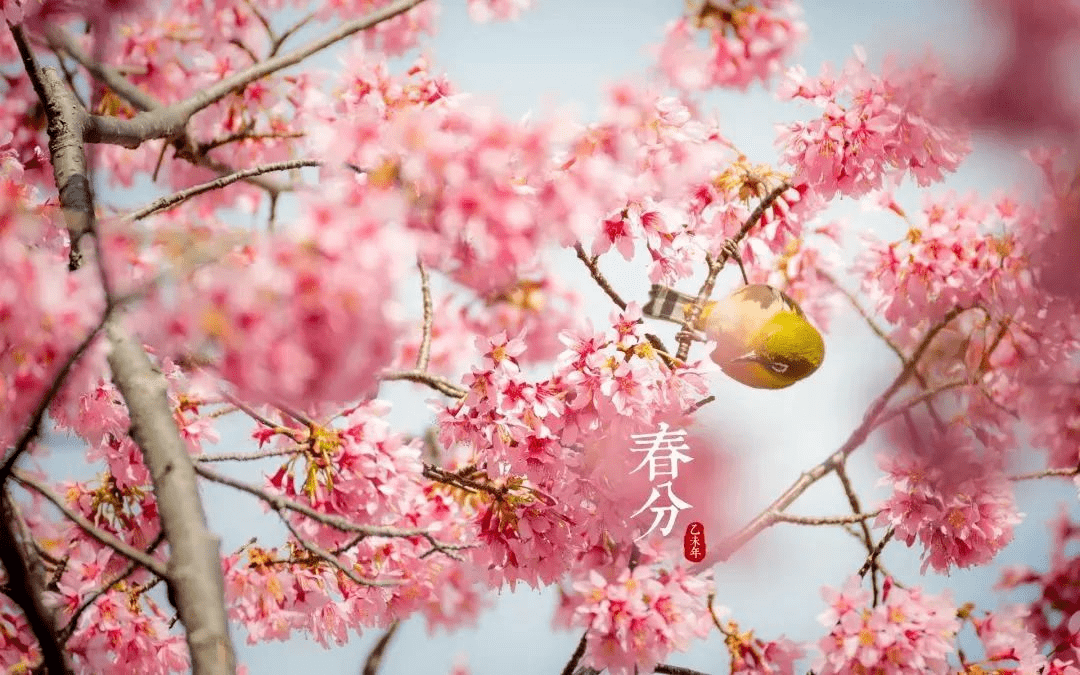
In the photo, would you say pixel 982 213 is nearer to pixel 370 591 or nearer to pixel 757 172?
pixel 757 172

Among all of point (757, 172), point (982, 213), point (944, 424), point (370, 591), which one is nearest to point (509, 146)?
point (757, 172)

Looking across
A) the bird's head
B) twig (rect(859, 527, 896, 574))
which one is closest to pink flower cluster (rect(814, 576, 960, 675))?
twig (rect(859, 527, 896, 574))

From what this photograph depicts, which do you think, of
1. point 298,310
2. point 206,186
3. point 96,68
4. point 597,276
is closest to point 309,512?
point 298,310

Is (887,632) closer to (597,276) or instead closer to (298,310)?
(597,276)

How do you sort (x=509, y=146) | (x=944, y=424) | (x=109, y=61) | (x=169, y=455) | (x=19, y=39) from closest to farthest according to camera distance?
(x=169, y=455), (x=509, y=146), (x=19, y=39), (x=944, y=424), (x=109, y=61)

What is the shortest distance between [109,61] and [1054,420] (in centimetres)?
283

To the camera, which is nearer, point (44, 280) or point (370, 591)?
point (44, 280)

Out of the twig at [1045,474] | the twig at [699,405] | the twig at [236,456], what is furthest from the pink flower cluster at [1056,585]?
the twig at [236,456]

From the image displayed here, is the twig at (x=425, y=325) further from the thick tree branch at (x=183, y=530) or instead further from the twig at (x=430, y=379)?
the thick tree branch at (x=183, y=530)

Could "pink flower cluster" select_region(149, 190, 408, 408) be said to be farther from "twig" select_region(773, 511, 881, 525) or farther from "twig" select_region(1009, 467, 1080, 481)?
"twig" select_region(1009, 467, 1080, 481)

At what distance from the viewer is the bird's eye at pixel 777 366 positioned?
5.94 ft

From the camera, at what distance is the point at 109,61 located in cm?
266

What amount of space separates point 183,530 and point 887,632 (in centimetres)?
133

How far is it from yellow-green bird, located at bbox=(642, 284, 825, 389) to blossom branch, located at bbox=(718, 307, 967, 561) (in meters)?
0.37
